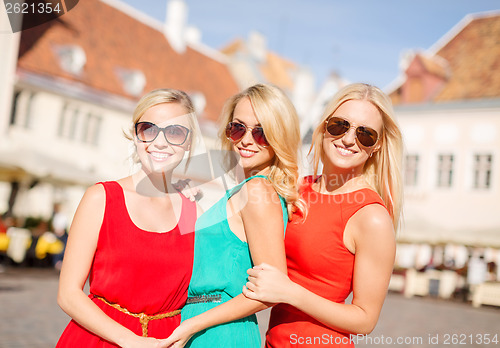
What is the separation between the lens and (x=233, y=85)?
3603 centimetres

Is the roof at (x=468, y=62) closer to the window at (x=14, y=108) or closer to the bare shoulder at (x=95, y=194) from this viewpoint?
the window at (x=14, y=108)

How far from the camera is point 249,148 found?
2.53 metres

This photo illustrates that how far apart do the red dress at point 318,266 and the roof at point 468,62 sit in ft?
80.3

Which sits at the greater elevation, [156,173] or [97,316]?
[156,173]

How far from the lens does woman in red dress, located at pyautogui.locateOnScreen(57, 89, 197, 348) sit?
226 cm

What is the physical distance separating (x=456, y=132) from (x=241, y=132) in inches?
A: 978

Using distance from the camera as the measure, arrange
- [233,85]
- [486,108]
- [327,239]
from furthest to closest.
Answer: [233,85] < [486,108] < [327,239]

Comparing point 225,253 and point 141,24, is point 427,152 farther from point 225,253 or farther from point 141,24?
point 225,253

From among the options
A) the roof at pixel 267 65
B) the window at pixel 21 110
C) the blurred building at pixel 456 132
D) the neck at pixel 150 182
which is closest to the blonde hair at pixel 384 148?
the neck at pixel 150 182

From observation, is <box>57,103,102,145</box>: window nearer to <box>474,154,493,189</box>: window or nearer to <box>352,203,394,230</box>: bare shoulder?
<box>474,154,493,189</box>: window

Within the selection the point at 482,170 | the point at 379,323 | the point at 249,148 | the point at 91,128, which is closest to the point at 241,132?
the point at 249,148

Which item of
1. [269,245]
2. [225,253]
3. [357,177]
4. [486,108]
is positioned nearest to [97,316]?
[225,253]

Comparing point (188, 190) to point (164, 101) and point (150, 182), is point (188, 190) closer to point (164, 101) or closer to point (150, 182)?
point (150, 182)

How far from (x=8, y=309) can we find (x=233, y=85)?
1113 inches
